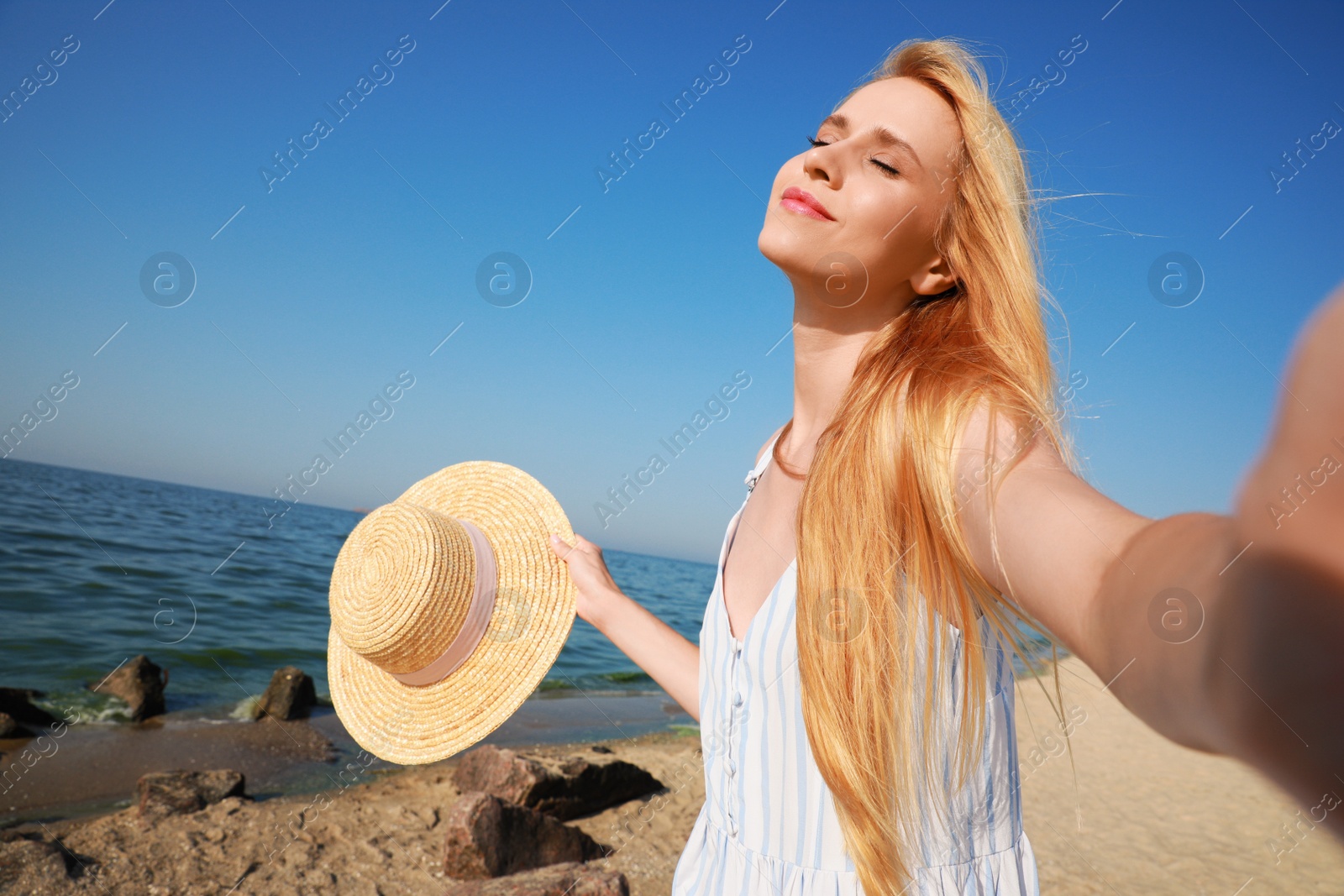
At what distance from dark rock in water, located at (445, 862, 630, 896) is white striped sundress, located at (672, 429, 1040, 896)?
2725 millimetres

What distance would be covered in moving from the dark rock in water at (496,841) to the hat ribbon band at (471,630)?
3.01 metres

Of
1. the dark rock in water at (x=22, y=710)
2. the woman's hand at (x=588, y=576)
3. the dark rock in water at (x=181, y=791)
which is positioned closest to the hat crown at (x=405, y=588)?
the woman's hand at (x=588, y=576)

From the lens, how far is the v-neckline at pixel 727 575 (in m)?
1.45

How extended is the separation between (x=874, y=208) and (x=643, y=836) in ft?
19.6

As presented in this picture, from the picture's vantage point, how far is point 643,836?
6.23 meters

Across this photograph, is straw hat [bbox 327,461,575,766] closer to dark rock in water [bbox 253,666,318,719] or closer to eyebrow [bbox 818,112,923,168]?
eyebrow [bbox 818,112,923,168]

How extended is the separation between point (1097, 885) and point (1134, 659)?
25.3ft

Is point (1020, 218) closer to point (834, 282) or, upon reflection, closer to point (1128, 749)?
point (834, 282)

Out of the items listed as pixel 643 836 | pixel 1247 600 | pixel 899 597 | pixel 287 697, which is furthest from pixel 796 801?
pixel 287 697

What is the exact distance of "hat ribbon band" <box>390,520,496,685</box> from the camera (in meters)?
2.57

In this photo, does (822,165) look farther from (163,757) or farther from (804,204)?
(163,757)

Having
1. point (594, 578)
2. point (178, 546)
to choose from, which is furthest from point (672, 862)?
point (178, 546)

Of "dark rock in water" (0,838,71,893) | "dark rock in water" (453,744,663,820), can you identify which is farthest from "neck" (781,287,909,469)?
"dark rock in water" (0,838,71,893)

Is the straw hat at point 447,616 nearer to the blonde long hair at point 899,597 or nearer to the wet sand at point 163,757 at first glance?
the blonde long hair at point 899,597
